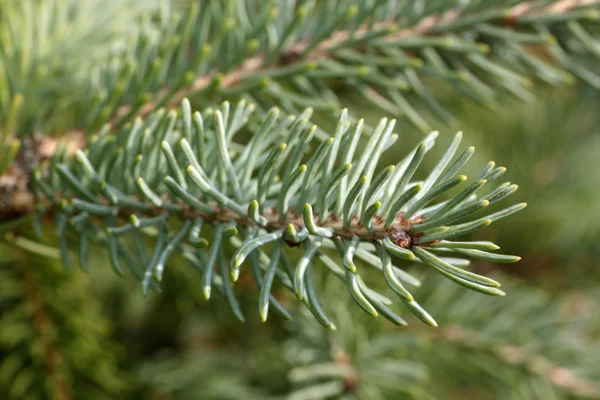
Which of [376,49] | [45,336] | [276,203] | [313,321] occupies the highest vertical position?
[376,49]

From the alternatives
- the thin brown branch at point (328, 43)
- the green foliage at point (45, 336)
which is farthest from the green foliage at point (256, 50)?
the green foliage at point (45, 336)

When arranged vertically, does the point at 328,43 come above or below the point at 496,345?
above

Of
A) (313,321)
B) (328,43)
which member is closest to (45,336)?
(313,321)

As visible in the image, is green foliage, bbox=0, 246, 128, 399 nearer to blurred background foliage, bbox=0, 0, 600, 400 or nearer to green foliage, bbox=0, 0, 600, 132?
blurred background foliage, bbox=0, 0, 600, 400

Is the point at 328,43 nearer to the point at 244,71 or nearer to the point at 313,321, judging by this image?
the point at 244,71

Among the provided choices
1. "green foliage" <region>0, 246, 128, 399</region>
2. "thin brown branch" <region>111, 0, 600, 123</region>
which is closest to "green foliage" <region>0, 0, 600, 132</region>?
"thin brown branch" <region>111, 0, 600, 123</region>

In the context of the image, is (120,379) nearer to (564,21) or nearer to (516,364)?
(516,364)

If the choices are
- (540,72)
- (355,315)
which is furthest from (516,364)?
(540,72)

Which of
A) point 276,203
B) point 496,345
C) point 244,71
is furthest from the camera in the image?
Result: point 496,345
